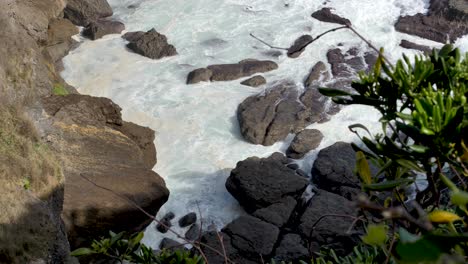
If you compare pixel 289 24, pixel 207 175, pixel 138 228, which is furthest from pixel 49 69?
pixel 289 24

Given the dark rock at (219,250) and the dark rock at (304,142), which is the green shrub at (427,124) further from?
the dark rock at (304,142)

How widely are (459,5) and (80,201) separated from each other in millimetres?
10161

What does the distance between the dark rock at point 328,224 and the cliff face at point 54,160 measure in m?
1.94

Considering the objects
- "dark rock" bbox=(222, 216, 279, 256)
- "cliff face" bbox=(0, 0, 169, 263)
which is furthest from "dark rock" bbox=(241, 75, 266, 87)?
"dark rock" bbox=(222, 216, 279, 256)

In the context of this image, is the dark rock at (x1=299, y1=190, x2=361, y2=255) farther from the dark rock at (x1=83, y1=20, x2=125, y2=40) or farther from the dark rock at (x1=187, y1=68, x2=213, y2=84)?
the dark rock at (x1=83, y1=20, x2=125, y2=40)

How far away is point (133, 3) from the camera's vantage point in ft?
46.3

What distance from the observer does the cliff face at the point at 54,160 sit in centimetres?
389

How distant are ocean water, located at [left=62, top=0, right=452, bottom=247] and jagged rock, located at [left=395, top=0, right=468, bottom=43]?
0.80 feet

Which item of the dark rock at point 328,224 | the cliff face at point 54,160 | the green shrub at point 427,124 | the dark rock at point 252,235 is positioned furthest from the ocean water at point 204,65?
the green shrub at point 427,124

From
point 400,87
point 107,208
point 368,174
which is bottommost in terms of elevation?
point 107,208

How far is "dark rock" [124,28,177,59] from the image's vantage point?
468 inches

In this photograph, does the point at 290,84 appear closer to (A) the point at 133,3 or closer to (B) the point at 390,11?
(B) the point at 390,11

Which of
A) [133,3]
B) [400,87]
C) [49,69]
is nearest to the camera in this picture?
[400,87]

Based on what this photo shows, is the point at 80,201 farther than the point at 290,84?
No
